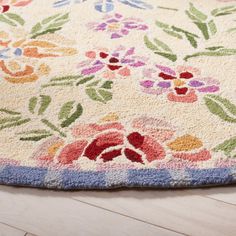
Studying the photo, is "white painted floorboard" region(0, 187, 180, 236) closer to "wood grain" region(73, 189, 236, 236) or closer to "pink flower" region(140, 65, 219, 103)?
"wood grain" region(73, 189, 236, 236)

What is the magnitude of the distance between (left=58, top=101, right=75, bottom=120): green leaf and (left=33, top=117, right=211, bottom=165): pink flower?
0.18 ft

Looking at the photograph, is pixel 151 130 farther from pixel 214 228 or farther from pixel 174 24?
pixel 174 24

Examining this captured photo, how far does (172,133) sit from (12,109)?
0.45 m

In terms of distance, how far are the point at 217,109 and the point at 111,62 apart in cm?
37

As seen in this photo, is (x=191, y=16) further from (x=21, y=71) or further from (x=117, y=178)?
→ (x=117, y=178)

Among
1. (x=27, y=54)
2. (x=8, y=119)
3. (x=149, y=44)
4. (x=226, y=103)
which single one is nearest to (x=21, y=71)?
(x=27, y=54)

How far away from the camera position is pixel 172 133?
1.08m

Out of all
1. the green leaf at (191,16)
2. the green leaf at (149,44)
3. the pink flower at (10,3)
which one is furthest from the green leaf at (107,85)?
the pink flower at (10,3)

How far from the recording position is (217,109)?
1.13m

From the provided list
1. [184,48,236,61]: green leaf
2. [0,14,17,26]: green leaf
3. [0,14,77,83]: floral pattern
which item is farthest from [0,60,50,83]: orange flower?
[184,48,236,61]: green leaf

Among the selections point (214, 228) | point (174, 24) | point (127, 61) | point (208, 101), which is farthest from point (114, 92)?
point (214, 228)

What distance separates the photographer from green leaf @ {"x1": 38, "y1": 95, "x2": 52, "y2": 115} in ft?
3.81

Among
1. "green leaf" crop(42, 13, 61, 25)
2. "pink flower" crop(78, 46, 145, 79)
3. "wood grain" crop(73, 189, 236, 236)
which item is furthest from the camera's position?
"green leaf" crop(42, 13, 61, 25)

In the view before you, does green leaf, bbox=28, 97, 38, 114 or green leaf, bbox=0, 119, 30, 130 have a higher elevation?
green leaf, bbox=28, 97, 38, 114
